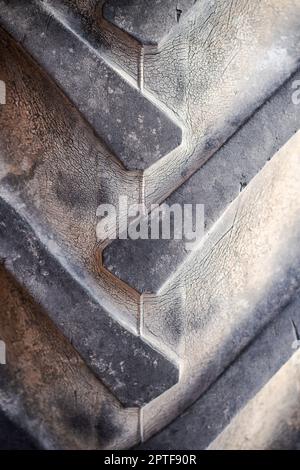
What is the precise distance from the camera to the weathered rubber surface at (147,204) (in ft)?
1.86

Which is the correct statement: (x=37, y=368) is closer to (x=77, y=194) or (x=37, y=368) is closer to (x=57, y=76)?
(x=77, y=194)

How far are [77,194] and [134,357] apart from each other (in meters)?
0.17

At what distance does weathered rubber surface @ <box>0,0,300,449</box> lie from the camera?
22.3 inches

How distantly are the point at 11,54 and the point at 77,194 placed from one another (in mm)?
147

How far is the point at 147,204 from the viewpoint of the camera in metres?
0.58

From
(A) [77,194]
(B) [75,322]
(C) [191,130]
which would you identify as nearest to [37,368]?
(B) [75,322]

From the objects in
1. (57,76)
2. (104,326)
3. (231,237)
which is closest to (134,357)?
(104,326)

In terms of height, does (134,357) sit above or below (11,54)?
below

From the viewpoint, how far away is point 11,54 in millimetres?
581
